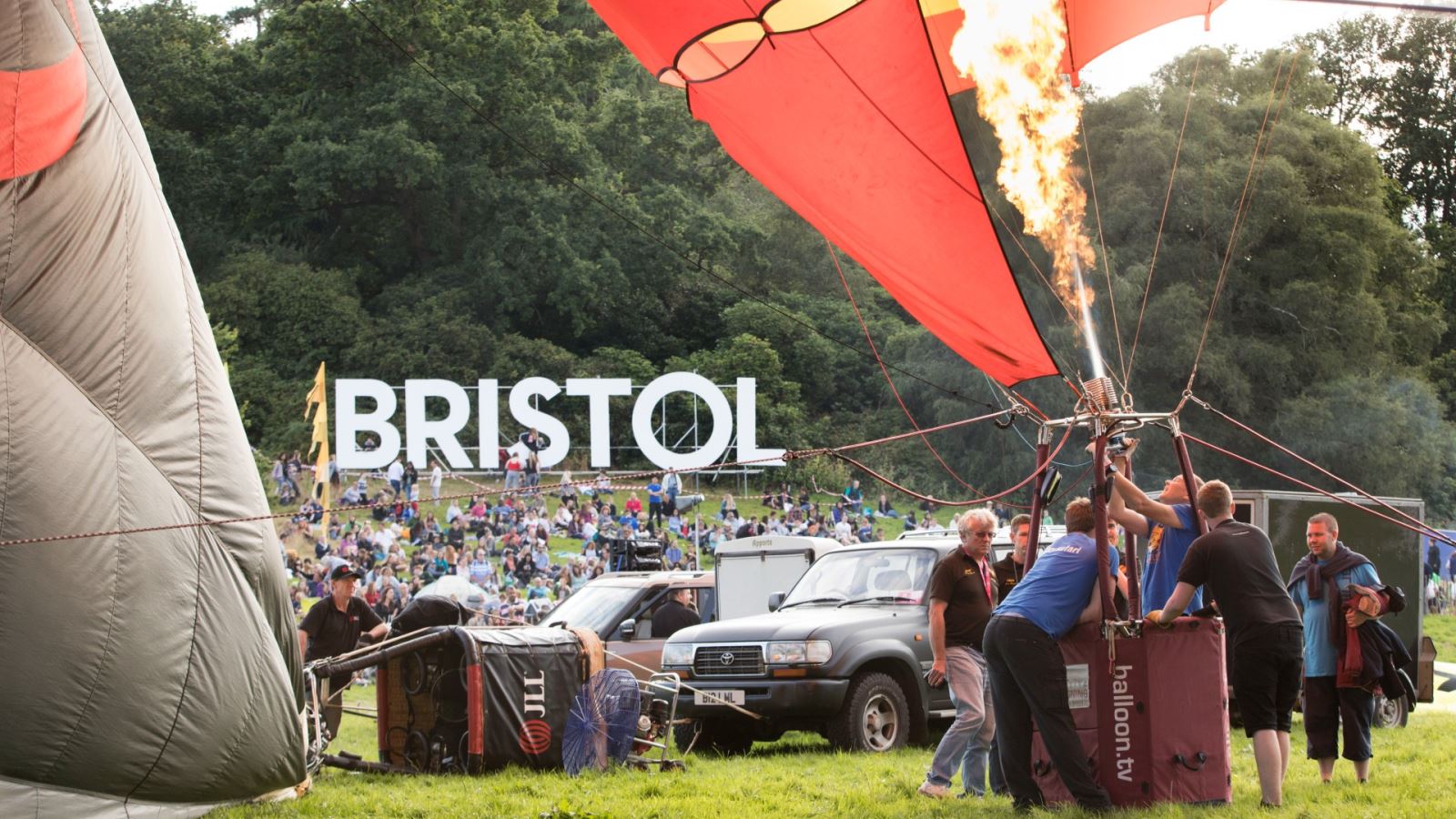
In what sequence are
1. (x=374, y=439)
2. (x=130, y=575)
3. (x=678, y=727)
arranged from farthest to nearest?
1. (x=374, y=439)
2. (x=678, y=727)
3. (x=130, y=575)

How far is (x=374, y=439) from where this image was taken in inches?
1704

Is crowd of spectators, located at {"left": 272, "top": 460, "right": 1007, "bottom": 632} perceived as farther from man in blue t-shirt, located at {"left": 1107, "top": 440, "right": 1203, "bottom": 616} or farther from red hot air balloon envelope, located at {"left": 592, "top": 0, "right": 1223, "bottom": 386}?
man in blue t-shirt, located at {"left": 1107, "top": 440, "right": 1203, "bottom": 616}

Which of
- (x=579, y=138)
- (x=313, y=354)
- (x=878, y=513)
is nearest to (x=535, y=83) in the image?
(x=579, y=138)

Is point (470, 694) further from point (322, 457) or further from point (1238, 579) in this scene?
point (322, 457)

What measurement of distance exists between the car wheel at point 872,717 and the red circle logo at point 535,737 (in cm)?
224

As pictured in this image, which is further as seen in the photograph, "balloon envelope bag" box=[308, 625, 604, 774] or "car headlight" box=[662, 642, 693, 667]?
"car headlight" box=[662, 642, 693, 667]

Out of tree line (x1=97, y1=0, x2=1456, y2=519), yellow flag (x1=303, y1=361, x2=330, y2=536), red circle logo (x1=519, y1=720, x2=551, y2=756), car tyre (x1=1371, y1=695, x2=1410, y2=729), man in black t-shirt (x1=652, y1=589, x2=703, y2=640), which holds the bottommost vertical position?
car tyre (x1=1371, y1=695, x2=1410, y2=729)

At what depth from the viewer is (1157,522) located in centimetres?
831

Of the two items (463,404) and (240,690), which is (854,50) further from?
(463,404)

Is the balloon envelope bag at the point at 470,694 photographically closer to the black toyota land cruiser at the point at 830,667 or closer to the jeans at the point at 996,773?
the black toyota land cruiser at the point at 830,667

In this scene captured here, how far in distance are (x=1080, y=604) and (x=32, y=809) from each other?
5026 millimetres

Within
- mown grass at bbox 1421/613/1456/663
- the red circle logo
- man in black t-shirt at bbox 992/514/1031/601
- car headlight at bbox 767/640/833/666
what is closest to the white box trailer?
car headlight at bbox 767/640/833/666

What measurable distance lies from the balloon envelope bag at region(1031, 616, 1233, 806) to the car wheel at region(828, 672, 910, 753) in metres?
3.99

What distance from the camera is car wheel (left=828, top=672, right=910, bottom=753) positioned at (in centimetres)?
1147
